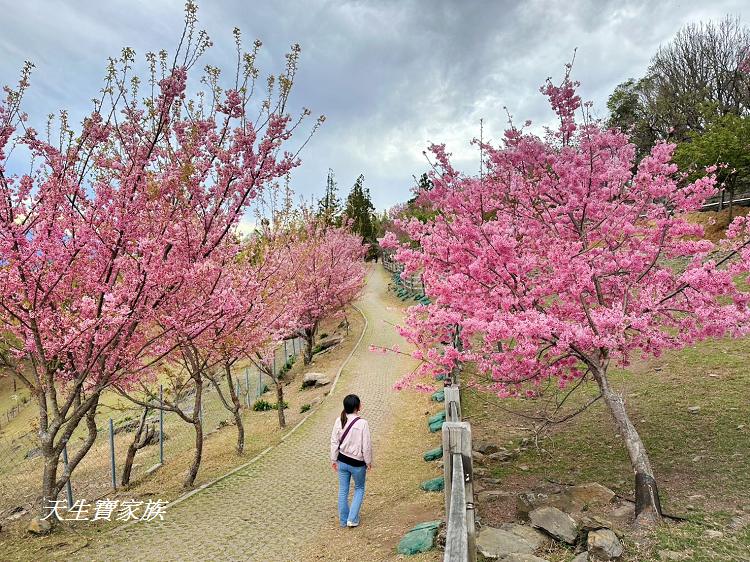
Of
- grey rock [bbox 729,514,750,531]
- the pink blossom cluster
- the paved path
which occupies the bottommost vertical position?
the paved path

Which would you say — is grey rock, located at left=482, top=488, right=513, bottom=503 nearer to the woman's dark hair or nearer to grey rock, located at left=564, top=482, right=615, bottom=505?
grey rock, located at left=564, top=482, right=615, bottom=505

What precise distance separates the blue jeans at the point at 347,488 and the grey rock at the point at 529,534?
1.73 meters

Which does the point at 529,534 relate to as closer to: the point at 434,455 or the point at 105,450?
the point at 434,455

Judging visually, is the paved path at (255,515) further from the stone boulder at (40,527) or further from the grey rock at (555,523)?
the grey rock at (555,523)

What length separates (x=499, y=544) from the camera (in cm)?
448

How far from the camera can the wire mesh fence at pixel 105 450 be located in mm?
10250

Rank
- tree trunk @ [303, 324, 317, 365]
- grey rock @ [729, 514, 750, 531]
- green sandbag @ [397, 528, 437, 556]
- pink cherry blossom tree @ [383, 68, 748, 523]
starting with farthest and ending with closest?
tree trunk @ [303, 324, 317, 365] < pink cherry blossom tree @ [383, 68, 748, 523] < green sandbag @ [397, 528, 437, 556] < grey rock @ [729, 514, 750, 531]

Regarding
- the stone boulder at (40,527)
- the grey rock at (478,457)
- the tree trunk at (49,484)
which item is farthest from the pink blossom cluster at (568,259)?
the stone boulder at (40,527)

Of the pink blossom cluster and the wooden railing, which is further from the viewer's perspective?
the pink blossom cluster

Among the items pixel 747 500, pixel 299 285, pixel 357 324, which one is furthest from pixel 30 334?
pixel 357 324

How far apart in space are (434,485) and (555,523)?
247cm

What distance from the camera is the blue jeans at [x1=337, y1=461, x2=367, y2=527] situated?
19.2 feet

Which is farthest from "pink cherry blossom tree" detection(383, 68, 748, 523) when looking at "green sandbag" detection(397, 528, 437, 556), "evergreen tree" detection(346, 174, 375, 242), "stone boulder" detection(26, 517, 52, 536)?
"evergreen tree" detection(346, 174, 375, 242)

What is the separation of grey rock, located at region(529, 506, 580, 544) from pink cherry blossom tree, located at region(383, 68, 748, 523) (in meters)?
0.76
